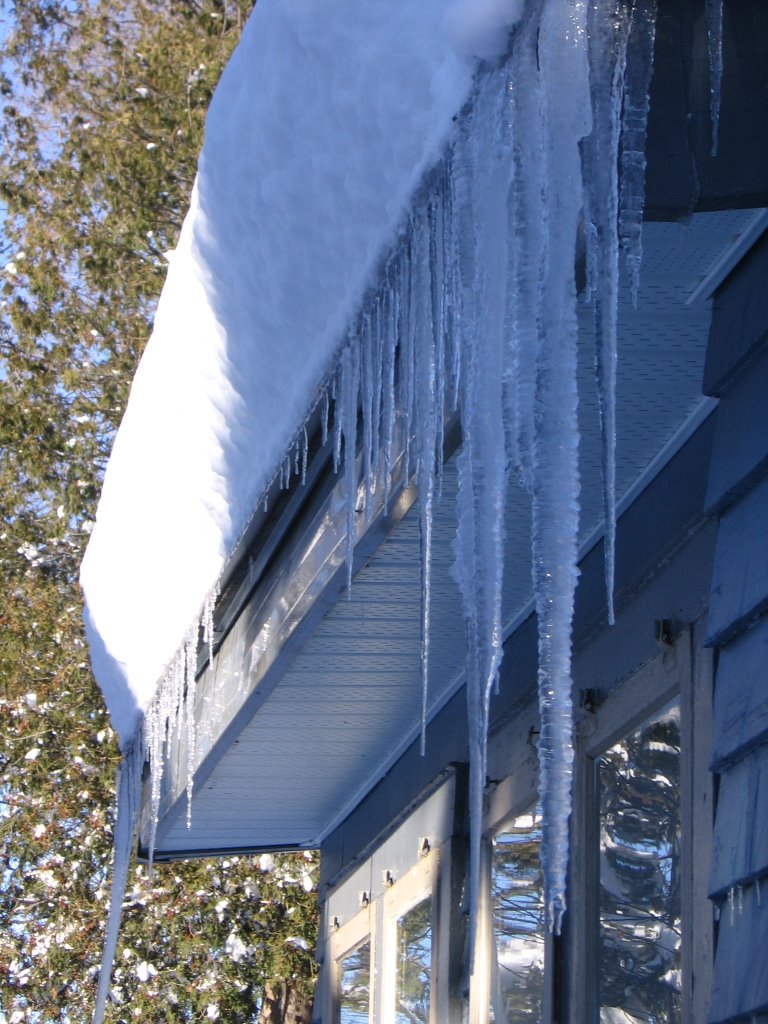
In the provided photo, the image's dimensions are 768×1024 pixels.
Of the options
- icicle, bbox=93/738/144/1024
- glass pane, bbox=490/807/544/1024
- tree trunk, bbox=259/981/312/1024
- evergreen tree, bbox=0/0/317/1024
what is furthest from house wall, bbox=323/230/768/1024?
tree trunk, bbox=259/981/312/1024

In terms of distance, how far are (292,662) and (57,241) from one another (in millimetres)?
11324

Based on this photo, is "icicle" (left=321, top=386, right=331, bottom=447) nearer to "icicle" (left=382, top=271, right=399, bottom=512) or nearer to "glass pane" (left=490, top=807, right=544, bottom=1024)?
"icicle" (left=382, top=271, right=399, bottom=512)

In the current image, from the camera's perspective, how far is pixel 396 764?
4590 millimetres

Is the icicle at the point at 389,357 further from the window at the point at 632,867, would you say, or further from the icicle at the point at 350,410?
the window at the point at 632,867

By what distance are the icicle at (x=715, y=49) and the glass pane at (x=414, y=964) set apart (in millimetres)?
2984

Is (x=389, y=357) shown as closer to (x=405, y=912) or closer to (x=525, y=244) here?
(x=525, y=244)

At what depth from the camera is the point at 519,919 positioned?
3.59m

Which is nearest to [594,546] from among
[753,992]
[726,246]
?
[726,246]

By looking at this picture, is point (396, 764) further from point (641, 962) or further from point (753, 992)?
point (753, 992)

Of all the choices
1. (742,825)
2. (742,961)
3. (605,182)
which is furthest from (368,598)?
(605,182)

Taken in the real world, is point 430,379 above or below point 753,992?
above

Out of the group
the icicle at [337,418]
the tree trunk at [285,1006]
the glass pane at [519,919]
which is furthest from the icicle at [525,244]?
the tree trunk at [285,1006]

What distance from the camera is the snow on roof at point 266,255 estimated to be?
1851 mm

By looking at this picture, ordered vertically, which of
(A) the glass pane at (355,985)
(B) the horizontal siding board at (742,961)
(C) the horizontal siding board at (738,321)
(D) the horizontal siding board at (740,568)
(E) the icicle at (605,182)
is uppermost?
(C) the horizontal siding board at (738,321)
